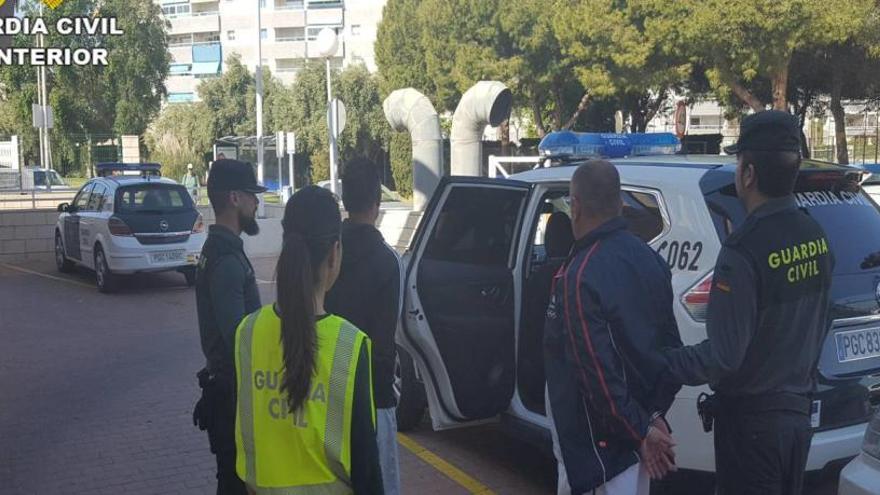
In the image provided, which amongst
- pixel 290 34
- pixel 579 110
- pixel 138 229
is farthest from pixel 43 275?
pixel 290 34

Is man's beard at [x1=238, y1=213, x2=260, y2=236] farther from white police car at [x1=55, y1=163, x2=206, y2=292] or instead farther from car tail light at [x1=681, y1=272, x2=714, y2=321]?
white police car at [x1=55, y1=163, x2=206, y2=292]

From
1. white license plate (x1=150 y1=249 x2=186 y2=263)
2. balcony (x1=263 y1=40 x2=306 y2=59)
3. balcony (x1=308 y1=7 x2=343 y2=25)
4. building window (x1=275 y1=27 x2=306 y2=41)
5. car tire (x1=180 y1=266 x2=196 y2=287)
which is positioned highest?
balcony (x1=308 y1=7 x2=343 y2=25)

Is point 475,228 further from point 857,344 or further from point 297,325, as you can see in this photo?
point 297,325

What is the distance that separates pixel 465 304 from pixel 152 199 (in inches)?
369

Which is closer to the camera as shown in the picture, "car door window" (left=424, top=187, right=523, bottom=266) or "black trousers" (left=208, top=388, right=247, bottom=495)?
"black trousers" (left=208, top=388, right=247, bottom=495)

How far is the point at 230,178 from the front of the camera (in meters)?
3.80

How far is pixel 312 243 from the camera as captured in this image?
268 cm

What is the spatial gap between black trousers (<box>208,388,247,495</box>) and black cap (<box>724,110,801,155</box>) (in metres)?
2.12

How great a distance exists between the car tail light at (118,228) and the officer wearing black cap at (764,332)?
1138 cm

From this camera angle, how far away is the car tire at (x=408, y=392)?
19.3 feet

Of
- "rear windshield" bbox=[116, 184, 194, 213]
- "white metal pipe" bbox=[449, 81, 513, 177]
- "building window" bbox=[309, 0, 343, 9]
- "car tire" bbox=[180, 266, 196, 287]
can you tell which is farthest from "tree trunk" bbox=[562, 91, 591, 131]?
"building window" bbox=[309, 0, 343, 9]

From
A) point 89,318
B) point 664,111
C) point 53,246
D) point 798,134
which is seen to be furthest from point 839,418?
point 664,111

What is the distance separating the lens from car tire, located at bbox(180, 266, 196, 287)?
13.8 meters

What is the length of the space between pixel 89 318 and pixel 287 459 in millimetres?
9915
